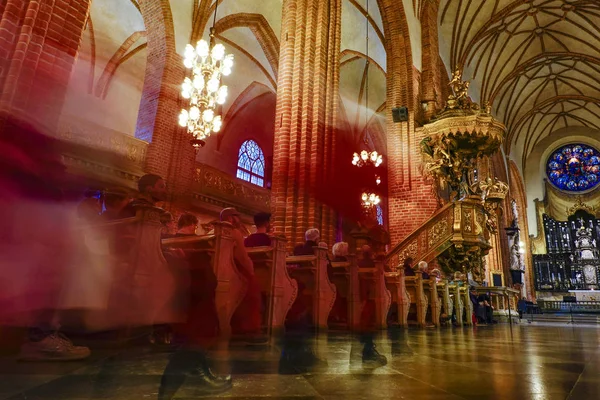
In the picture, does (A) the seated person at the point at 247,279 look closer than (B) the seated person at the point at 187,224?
Yes

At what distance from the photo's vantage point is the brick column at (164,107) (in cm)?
1164

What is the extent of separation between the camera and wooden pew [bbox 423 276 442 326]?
7840 mm

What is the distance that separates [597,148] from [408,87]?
2543cm

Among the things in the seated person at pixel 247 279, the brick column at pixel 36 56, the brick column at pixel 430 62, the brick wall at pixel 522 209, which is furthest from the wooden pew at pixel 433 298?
the brick wall at pixel 522 209

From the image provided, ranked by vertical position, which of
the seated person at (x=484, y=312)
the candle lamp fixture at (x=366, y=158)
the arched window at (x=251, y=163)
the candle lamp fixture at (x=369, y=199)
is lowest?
the seated person at (x=484, y=312)

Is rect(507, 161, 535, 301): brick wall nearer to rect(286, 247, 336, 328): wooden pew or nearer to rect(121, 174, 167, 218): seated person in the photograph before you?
rect(286, 247, 336, 328): wooden pew

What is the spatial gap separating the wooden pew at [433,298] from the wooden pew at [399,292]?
3.60 ft

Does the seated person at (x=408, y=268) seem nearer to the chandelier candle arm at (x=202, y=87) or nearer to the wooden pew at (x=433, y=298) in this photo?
the wooden pew at (x=433, y=298)

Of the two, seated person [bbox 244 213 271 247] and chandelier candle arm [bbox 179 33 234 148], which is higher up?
chandelier candle arm [bbox 179 33 234 148]

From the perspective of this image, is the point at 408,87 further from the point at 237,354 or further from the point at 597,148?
the point at 597,148

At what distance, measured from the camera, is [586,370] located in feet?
9.01

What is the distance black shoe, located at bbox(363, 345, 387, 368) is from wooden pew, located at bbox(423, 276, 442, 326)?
5.10 meters

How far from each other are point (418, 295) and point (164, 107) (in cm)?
875

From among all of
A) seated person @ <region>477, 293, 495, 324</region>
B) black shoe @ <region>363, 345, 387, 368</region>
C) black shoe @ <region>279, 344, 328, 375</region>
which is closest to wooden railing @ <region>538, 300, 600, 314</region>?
seated person @ <region>477, 293, 495, 324</region>
